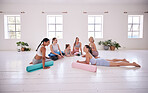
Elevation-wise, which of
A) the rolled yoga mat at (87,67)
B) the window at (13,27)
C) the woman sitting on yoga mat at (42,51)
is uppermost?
the window at (13,27)

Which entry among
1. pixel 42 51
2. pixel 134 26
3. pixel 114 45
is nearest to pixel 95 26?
pixel 114 45

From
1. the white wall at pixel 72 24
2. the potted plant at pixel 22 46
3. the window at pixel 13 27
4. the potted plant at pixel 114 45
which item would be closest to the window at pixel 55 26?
the white wall at pixel 72 24

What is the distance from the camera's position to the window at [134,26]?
648cm

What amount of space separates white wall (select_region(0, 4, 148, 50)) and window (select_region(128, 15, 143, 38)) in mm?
352

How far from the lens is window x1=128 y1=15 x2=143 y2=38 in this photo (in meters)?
6.48

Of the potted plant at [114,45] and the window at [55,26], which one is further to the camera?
the window at [55,26]

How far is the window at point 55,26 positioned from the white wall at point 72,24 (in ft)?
1.57

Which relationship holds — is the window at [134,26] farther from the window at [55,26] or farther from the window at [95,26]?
the window at [55,26]

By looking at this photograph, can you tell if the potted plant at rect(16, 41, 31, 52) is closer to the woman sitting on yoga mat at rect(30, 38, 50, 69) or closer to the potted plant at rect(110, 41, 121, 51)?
the woman sitting on yoga mat at rect(30, 38, 50, 69)

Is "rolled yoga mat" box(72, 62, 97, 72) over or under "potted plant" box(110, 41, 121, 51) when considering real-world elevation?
under

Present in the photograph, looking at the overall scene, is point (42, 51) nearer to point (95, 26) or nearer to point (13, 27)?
point (95, 26)

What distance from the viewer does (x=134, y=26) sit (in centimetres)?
656

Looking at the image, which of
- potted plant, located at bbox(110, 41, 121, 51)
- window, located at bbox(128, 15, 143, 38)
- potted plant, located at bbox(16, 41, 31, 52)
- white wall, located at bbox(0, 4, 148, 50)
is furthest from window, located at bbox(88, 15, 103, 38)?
potted plant, located at bbox(16, 41, 31, 52)

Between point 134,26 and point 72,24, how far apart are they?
462cm
